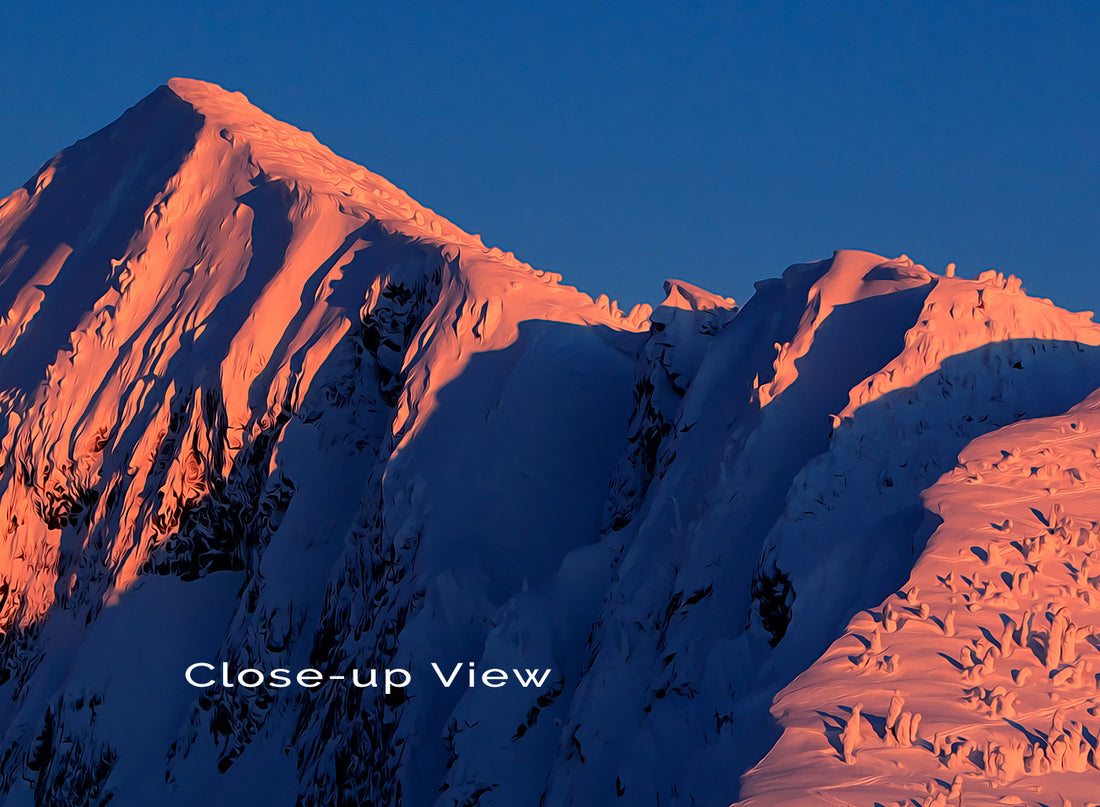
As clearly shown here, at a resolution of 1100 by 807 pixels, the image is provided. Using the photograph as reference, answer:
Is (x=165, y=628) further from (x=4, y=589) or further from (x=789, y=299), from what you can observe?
(x=789, y=299)

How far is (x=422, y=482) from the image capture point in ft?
44.7

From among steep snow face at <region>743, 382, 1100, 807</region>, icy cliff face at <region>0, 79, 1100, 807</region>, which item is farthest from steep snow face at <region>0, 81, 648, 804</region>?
steep snow face at <region>743, 382, 1100, 807</region>

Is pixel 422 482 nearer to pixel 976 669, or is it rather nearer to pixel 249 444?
pixel 249 444

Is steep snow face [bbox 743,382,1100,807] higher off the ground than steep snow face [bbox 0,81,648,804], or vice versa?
steep snow face [bbox 0,81,648,804]

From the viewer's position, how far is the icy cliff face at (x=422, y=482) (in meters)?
9.16

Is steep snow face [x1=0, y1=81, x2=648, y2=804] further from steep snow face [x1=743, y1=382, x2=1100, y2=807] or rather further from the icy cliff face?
steep snow face [x1=743, y1=382, x2=1100, y2=807]

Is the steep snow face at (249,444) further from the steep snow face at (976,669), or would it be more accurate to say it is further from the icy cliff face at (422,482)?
the steep snow face at (976,669)

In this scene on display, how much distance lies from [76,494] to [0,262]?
24.8 ft

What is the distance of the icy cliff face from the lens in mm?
9156

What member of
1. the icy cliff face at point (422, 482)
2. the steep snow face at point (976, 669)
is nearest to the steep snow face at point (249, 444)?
the icy cliff face at point (422, 482)

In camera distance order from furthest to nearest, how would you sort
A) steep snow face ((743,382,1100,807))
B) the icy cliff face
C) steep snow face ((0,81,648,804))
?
steep snow face ((0,81,648,804)) < the icy cliff face < steep snow face ((743,382,1100,807))

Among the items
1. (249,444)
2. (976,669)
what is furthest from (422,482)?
(976,669)

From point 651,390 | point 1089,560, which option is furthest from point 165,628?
point 1089,560

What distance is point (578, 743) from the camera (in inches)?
372
